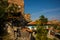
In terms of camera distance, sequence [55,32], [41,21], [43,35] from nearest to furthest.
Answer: [43,35], [41,21], [55,32]

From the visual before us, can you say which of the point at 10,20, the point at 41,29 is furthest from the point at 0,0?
the point at 41,29

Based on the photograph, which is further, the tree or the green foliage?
the green foliage

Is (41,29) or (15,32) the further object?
(41,29)

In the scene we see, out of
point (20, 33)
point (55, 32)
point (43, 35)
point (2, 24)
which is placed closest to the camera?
point (2, 24)

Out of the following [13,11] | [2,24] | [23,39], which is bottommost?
[23,39]

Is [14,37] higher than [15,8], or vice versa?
[15,8]

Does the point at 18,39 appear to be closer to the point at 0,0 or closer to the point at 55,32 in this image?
the point at 0,0

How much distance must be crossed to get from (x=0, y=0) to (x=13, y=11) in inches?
179

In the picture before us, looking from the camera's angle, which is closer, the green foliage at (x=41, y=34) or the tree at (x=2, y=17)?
the tree at (x=2, y=17)

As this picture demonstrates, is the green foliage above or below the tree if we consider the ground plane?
below

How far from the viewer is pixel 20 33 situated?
25.0 metres

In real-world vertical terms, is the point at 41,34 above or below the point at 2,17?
below

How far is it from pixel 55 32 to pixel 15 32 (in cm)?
1517

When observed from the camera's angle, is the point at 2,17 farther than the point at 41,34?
No
